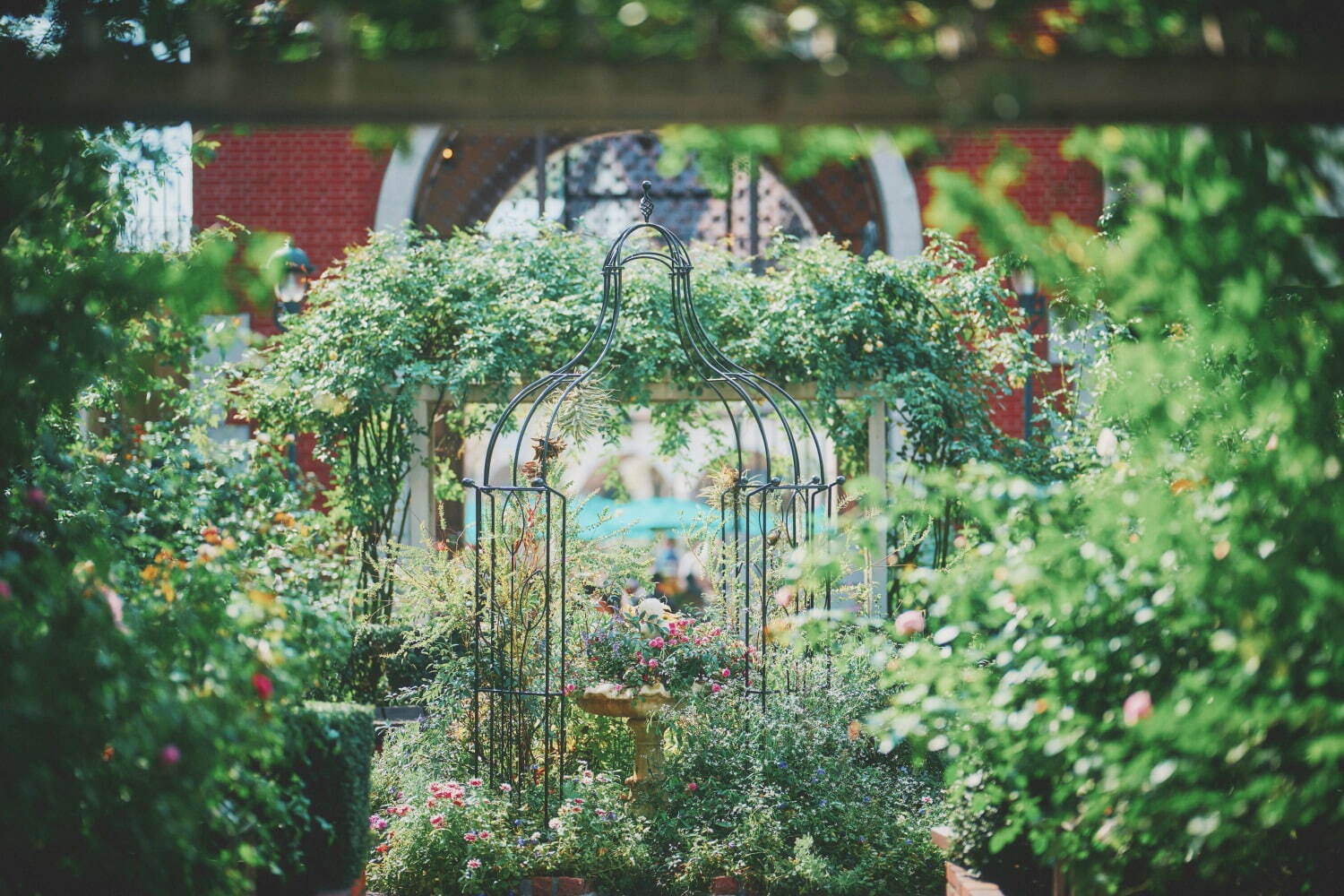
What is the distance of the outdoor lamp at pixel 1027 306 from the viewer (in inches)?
318

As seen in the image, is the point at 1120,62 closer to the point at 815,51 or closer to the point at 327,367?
the point at 815,51

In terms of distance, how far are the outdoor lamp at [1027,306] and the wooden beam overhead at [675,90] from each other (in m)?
5.23

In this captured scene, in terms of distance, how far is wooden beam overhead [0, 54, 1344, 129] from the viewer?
192 centimetres

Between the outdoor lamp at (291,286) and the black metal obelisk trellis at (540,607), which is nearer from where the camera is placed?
the black metal obelisk trellis at (540,607)

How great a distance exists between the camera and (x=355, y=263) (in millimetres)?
8359

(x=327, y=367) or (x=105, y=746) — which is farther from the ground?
(x=327, y=367)

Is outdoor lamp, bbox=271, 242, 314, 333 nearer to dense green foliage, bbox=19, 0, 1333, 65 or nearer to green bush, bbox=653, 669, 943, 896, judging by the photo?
green bush, bbox=653, 669, 943, 896

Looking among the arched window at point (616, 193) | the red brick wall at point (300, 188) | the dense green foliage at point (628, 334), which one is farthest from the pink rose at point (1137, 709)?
the arched window at point (616, 193)

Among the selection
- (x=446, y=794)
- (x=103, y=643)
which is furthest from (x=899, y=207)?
(x=103, y=643)

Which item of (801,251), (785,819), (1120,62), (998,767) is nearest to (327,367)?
(801,251)

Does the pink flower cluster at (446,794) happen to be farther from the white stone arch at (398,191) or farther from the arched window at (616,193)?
the arched window at (616,193)

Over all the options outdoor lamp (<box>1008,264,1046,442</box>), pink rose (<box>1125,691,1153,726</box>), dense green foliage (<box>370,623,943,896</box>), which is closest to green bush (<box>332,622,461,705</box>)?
dense green foliage (<box>370,623,943,896</box>)

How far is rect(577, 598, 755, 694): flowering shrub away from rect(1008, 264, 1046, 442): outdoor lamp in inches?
114

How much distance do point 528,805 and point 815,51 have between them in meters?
3.85
